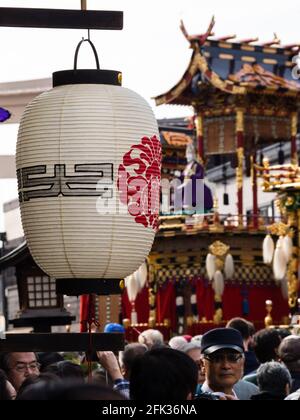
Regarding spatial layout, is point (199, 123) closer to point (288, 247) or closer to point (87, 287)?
point (288, 247)

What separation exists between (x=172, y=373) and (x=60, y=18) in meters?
2.26

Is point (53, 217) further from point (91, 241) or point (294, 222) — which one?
point (294, 222)

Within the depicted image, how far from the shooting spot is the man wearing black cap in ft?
24.1

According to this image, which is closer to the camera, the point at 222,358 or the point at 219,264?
the point at 222,358

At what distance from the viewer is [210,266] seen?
31.1m

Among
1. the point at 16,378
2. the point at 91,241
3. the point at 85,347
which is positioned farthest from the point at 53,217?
the point at 16,378

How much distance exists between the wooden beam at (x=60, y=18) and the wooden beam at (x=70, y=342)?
1543 mm

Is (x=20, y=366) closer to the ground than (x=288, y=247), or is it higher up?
higher up

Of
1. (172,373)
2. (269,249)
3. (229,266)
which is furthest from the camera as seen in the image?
(229,266)

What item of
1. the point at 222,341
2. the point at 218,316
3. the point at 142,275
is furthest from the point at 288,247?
the point at 222,341

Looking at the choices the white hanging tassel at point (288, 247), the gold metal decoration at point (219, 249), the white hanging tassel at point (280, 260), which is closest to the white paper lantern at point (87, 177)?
the white hanging tassel at point (288, 247)

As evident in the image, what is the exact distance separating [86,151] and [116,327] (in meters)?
5.48

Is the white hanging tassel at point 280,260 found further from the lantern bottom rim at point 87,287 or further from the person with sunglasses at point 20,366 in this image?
the lantern bottom rim at point 87,287

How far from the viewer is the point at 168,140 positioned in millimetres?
37375
